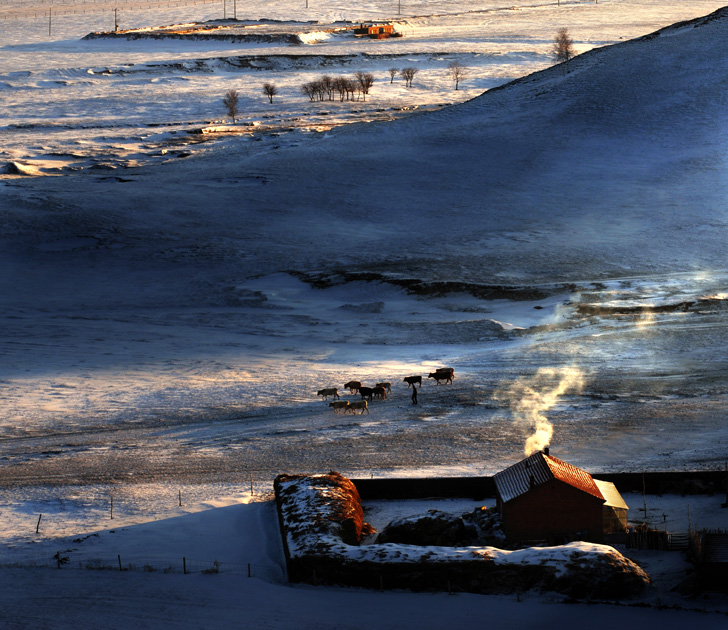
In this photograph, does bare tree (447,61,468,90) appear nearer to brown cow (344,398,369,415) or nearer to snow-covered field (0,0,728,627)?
snow-covered field (0,0,728,627)

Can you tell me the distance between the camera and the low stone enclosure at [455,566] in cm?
2216

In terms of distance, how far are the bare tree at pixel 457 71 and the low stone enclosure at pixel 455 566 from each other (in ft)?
337

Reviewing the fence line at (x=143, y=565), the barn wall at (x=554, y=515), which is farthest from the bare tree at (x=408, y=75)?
the fence line at (x=143, y=565)

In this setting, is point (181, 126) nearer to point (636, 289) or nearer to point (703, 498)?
point (636, 289)

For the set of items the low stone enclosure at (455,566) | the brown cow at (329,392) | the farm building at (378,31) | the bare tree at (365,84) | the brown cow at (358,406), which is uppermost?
the farm building at (378,31)

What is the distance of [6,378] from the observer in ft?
131

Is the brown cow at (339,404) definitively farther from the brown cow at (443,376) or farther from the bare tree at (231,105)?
the bare tree at (231,105)

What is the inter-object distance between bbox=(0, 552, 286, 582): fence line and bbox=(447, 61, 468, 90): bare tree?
103 metres

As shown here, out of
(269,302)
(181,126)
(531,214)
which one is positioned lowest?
(269,302)

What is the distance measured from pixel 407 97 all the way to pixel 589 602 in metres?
98.0

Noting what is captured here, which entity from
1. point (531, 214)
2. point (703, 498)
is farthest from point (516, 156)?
point (703, 498)

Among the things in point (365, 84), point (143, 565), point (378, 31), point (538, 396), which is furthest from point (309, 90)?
point (143, 565)

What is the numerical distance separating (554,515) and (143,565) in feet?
32.6

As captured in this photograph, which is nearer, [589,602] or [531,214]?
[589,602]
